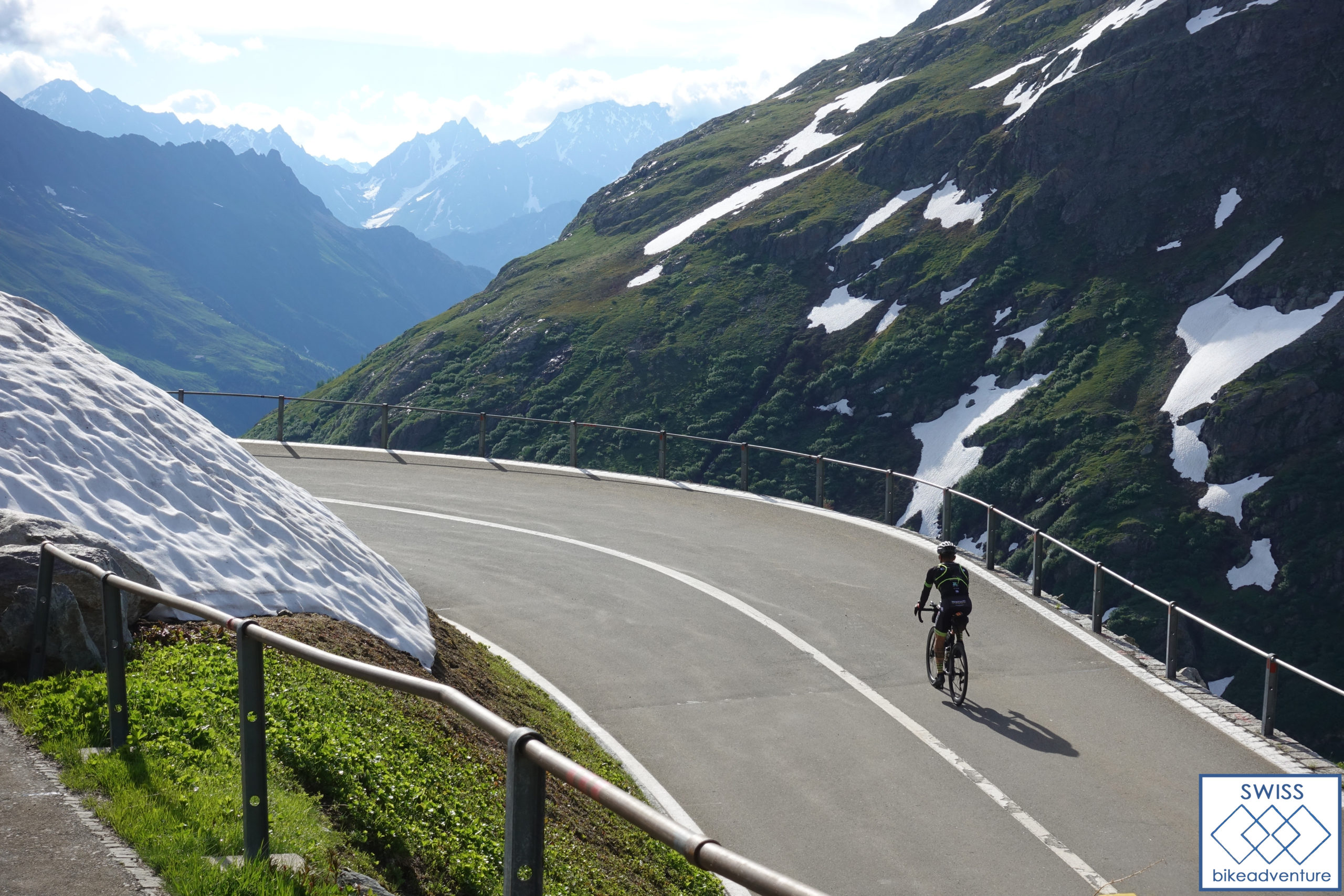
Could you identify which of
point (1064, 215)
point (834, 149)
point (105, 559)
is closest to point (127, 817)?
point (105, 559)

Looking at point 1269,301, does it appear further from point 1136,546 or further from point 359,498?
point 359,498

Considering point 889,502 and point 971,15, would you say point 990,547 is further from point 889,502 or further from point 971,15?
point 971,15

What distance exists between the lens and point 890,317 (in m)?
117

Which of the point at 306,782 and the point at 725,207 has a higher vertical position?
the point at 725,207

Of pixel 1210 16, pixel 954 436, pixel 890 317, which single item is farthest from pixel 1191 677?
pixel 1210 16

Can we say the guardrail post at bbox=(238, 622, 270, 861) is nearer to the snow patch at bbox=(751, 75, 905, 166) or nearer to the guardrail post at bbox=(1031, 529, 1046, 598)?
the guardrail post at bbox=(1031, 529, 1046, 598)

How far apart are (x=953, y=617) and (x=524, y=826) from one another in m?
9.23

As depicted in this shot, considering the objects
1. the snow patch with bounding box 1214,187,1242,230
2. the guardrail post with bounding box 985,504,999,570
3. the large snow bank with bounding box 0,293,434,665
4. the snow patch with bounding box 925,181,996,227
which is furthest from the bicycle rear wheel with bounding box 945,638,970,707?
the snow patch with bounding box 925,181,996,227

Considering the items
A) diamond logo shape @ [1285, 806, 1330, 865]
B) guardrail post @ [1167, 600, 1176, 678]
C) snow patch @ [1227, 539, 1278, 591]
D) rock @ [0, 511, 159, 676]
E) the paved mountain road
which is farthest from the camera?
snow patch @ [1227, 539, 1278, 591]

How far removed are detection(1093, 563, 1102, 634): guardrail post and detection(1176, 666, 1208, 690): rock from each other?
1.11 m

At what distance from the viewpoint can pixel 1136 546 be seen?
82.5 metres

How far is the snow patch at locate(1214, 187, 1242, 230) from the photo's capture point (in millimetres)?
103625

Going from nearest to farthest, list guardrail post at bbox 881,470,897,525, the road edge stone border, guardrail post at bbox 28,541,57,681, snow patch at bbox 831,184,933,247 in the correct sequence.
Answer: the road edge stone border
guardrail post at bbox 28,541,57,681
guardrail post at bbox 881,470,897,525
snow patch at bbox 831,184,933,247

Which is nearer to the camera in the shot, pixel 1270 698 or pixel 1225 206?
pixel 1270 698
